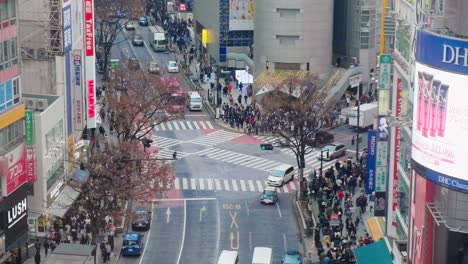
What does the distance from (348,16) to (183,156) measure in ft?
98.2

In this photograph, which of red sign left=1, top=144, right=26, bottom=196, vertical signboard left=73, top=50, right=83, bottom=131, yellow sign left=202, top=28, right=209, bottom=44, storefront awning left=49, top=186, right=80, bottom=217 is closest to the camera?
red sign left=1, top=144, right=26, bottom=196

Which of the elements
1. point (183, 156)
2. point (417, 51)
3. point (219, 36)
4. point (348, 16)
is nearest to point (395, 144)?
point (417, 51)

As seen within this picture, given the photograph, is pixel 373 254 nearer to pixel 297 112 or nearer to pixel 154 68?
pixel 297 112

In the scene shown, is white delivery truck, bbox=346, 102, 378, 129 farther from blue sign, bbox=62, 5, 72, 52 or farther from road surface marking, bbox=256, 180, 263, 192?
blue sign, bbox=62, 5, 72, 52

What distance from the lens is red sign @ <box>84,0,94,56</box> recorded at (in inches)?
3695

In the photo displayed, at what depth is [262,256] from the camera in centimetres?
7281

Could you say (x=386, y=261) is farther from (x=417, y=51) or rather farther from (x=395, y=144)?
(x=417, y=51)

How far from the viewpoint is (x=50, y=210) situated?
7725 centimetres

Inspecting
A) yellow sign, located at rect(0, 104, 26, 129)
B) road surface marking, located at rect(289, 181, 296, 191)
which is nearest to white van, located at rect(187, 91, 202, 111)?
road surface marking, located at rect(289, 181, 296, 191)

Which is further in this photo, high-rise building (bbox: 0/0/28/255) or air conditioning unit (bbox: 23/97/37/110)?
air conditioning unit (bbox: 23/97/37/110)

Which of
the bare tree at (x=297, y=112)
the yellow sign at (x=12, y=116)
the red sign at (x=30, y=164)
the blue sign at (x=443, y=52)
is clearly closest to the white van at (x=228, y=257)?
the red sign at (x=30, y=164)

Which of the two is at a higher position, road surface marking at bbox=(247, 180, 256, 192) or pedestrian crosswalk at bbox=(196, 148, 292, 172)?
pedestrian crosswalk at bbox=(196, 148, 292, 172)

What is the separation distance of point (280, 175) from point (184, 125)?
22313 mm

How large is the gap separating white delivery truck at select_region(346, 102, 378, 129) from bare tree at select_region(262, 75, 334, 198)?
203 cm
